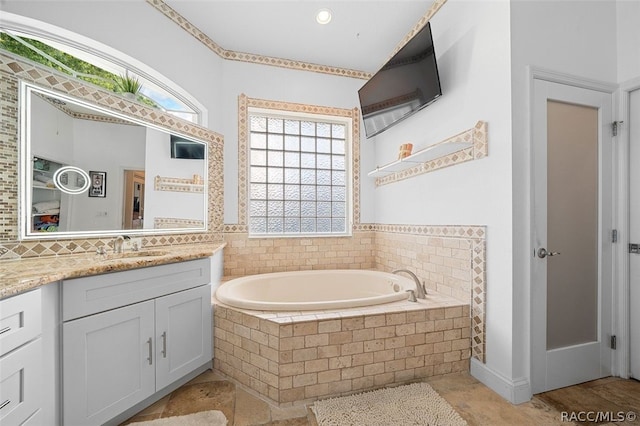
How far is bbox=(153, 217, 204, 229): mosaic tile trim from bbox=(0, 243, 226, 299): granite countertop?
1.17ft

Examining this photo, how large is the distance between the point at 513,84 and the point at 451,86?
0.53 meters

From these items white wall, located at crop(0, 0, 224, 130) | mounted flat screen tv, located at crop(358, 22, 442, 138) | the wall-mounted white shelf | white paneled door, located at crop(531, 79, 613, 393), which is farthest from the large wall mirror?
white paneled door, located at crop(531, 79, 613, 393)

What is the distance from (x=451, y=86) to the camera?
7.04ft

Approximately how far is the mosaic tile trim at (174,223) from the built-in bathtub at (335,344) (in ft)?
2.54

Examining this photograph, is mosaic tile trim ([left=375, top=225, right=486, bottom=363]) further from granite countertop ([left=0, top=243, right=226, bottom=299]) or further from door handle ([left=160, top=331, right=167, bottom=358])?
door handle ([left=160, top=331, right=167, bottom=358])

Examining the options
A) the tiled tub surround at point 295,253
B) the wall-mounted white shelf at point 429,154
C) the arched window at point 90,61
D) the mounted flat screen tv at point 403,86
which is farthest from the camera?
the tiled tub surround at point 295,253

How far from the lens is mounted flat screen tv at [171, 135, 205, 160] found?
242cm

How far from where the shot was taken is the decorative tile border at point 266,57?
2.29 metres

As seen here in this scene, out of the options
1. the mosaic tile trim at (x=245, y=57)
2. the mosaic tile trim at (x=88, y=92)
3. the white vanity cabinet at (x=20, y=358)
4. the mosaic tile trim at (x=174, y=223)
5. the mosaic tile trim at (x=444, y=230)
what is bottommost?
the white vanity cabinet at (x=20, y=358)

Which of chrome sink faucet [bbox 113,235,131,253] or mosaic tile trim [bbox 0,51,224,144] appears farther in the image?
chrome sink faucet [bbox 113,235,131,253]

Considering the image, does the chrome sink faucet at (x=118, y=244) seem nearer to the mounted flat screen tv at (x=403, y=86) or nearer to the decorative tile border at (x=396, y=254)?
the decorative tile border at (x=396, y=254)

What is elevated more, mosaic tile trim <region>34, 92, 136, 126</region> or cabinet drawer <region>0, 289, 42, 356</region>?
mosaic tile trim <region>34, 92, 136, 126</region>

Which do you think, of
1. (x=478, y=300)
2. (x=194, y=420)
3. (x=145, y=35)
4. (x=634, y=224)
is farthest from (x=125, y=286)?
(x=634, y=224)

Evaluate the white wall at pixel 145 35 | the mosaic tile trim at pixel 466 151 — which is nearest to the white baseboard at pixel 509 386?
the mosaic tile trim at pixel 466 151
